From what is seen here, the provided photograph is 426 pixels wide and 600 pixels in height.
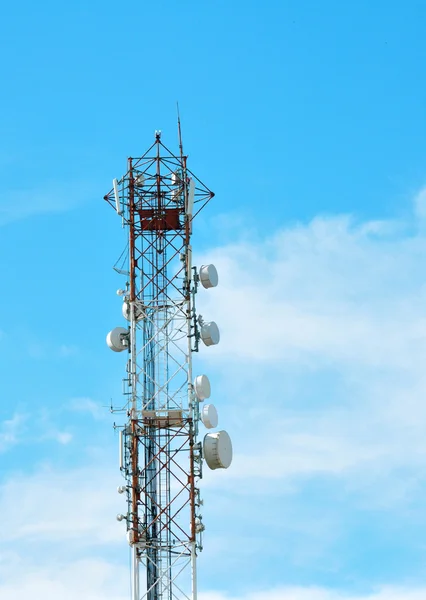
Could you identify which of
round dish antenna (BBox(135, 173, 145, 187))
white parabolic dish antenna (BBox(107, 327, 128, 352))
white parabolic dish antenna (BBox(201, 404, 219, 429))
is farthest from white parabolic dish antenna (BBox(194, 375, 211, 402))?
round dish antenna (BBox(135, 173, 145, 187))

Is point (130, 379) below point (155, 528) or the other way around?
the other way around

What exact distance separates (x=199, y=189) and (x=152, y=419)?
8857mm

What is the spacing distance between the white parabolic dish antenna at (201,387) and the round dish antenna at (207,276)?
11.7 ft

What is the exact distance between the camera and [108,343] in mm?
60969

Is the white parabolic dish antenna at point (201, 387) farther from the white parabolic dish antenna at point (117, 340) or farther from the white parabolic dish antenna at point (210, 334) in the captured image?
the white parabolic dish antenna at point (117, 340)

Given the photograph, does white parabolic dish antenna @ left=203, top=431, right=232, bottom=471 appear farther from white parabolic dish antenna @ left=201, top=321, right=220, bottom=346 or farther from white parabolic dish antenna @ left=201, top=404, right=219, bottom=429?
white parabolic dish antenna @ left=201, top=321, right=220, bottom=346

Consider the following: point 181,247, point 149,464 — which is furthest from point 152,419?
point 181,247

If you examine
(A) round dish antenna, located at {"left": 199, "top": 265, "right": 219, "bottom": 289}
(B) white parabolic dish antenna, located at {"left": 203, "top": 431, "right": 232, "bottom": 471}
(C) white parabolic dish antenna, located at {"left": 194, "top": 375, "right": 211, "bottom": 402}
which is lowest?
(B) white parabolic dish antenna, located at {"left": 203, "top": 431, "right": 232, "bottom": 471}

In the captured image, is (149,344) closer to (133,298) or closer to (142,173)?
(133,298)

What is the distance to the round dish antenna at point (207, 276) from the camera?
6103 cm

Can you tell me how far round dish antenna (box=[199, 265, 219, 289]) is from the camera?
61.0m

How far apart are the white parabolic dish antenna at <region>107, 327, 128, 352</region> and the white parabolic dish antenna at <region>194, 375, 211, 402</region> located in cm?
320

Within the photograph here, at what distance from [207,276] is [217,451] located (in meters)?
6.51

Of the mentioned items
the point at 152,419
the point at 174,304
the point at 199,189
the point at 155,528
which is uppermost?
the point at 199,189
